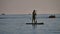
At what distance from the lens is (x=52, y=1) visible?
22.1 ft

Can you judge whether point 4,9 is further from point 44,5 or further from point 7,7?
point 44,5

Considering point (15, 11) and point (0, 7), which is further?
point (15, 11)

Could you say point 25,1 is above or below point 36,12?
above

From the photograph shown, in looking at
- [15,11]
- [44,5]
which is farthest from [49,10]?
[15,11]

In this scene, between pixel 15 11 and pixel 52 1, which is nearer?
pixel 52 1

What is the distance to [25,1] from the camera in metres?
6.77

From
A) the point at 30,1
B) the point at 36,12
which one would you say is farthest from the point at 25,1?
the point at 36,12

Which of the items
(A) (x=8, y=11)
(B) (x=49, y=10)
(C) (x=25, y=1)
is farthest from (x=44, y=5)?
(A) (x=8, y=11)

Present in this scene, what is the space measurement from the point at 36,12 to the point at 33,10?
15 centimetres

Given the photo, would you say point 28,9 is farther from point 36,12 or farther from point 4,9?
point 4,9

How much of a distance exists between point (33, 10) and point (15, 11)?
0.77 meters

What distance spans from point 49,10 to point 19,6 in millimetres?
1218

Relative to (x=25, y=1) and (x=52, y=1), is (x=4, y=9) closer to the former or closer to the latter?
(x=25, y=1)

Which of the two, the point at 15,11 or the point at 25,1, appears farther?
the point at 15,11
